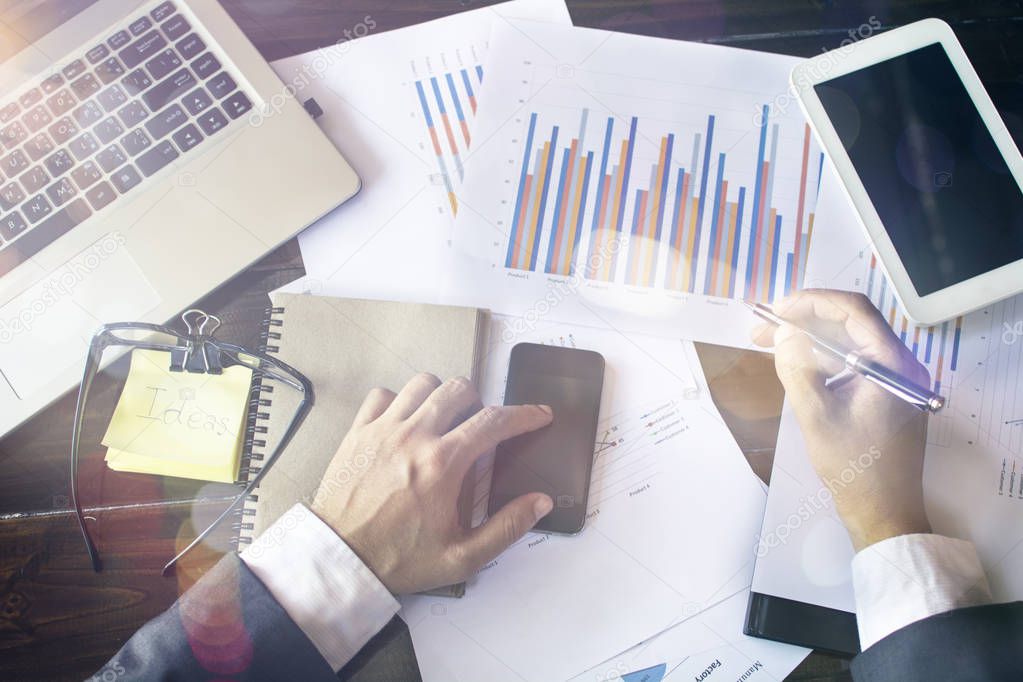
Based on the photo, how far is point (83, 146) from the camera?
786mm

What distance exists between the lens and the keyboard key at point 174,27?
81 cm

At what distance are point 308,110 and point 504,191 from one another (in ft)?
0.78

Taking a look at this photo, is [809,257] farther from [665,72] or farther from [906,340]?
[665,72]

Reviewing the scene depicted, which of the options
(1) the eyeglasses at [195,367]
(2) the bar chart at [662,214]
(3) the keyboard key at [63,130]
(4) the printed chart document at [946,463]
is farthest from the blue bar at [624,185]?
(3) the keyboard key at [63,130]

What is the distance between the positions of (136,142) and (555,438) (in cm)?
52

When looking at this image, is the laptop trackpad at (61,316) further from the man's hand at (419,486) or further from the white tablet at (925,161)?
the white tablet at (925,161)

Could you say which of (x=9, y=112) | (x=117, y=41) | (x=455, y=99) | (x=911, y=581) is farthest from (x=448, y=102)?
(x=911, y=581)

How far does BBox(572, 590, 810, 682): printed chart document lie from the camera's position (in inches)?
30.2

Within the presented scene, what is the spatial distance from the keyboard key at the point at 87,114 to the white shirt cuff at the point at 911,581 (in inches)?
34.4

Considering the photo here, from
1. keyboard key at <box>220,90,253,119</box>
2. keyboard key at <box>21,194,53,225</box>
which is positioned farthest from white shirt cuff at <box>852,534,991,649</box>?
keyboard key at <box>21,194,53,225</box>

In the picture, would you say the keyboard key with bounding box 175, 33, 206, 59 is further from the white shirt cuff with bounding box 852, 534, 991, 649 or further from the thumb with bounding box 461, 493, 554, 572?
the white shirt cuff with bounding box 852, 534, 991, 649

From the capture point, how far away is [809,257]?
842 millimetres

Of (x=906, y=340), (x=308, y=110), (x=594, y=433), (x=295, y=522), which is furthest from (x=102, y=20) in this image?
(x=906, y=340)

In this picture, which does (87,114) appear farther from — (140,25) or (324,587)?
(324,587)
